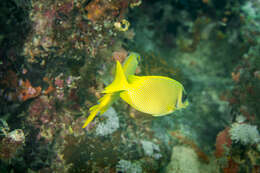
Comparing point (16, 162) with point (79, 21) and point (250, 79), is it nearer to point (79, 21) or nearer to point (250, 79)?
point (79, 21)

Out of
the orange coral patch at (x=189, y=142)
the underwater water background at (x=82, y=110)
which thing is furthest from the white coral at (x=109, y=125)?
the orange coral patch at (x=189, y=142)

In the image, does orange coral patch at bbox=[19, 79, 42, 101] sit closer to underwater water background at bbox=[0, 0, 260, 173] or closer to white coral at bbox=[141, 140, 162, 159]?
underwater water background at bbox=[0, 0, 260, 173]

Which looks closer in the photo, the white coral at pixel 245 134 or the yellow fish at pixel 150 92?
the yellow fish at pixel 150 92

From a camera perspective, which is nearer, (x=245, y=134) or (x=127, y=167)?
(x=127, y=167)

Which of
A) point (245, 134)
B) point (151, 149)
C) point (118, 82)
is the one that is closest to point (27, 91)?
point (118, 82)

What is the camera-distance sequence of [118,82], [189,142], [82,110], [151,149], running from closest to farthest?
[118,82] < [82,110] < [151,149] < [189,142]

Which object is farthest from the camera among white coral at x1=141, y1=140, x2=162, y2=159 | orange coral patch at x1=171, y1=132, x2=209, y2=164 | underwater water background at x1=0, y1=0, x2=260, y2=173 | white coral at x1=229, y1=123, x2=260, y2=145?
orange coral patch at x1=171, y1=132, x2=209, y2=164

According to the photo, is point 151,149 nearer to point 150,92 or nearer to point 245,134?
point 150,92

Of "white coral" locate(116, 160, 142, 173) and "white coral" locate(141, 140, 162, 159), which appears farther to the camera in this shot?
"white coral" locate(141, 140, 162, 159)

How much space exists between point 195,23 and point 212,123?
11.8ft

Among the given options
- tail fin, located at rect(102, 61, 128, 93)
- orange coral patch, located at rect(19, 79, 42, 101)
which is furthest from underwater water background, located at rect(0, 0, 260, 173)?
tail fin, located at rect(102, 61, 128, 93)

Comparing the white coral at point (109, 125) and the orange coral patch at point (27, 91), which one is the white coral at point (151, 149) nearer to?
the white coral at point (109, 125)

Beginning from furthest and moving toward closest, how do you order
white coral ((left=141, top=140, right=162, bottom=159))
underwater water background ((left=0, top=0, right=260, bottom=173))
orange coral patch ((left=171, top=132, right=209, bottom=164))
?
1. orange coral patch ((left=171, top=132, right=209, bottom=164))
2. white coral ((left=141, top=140, right=162, bottom=159))
3. underwater water background ((left=0, top=0, right=260, bottom=173))

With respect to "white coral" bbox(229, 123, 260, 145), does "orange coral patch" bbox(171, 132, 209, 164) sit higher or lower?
lower
